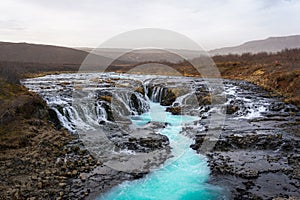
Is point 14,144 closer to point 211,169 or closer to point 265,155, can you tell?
point 211,169

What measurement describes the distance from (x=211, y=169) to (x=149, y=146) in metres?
3.00

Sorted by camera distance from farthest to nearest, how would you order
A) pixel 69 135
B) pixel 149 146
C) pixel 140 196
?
pixel 69 135
pixel 149 146
pixel 140 196

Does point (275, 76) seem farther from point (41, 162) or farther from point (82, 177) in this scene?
point (41, 162)

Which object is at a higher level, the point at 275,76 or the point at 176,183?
the point at 275,76

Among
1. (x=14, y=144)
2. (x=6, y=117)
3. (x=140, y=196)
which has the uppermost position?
(x=6, y=117)

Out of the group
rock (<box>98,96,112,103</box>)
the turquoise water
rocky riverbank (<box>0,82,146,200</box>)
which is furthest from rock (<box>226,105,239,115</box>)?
rocky riverbank (<box>0,82,146,200</box>)

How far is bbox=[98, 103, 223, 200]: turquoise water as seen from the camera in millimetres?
7277

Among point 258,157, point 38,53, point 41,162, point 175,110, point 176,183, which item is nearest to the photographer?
point 176,183

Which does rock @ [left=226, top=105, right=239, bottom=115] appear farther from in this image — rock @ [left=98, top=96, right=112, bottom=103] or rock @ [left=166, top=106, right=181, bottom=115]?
rock @ [left=98, top=96, right=112, bottom=103]

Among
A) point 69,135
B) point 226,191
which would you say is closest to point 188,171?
point 226,191

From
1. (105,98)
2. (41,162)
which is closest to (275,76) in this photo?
(105,98)

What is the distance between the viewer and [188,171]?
8867mm

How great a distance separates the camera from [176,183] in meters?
8.05

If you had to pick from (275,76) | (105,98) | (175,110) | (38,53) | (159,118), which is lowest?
(159,118)
